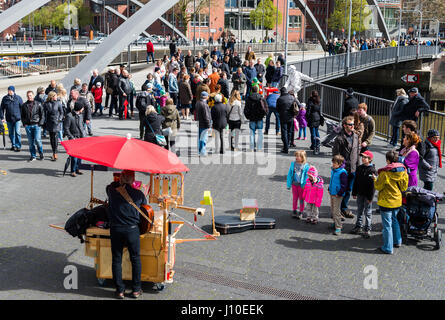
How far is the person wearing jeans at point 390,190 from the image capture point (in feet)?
28.6

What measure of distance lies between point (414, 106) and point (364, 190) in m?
6.87

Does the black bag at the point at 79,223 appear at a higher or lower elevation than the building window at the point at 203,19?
lower

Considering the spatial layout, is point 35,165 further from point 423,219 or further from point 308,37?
point 308,37

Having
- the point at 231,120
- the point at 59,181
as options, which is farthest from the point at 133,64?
the point at 59,181

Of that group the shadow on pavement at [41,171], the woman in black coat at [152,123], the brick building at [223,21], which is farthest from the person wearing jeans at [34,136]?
the brick building at [223,21]

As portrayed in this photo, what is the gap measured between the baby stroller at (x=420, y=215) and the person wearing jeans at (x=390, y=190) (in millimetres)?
479

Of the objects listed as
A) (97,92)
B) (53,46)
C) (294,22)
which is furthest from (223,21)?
(97,92)

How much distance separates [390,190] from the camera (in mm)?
8742

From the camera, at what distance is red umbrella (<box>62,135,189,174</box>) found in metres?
6.63

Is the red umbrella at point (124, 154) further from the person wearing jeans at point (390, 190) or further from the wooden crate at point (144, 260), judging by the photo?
the person wearing jeans at point (390, 190)

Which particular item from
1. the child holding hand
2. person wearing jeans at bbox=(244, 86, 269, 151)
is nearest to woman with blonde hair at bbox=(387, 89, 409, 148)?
person wearing jeans at bbox=(244, 86, 269, 151)

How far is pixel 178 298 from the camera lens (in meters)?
7.18

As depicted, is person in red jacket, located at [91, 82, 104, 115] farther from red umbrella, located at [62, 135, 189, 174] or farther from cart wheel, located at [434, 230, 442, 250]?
cart wheel, located at [434, 230, 442, 250]

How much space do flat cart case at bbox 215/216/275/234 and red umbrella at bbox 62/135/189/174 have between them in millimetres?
2668
